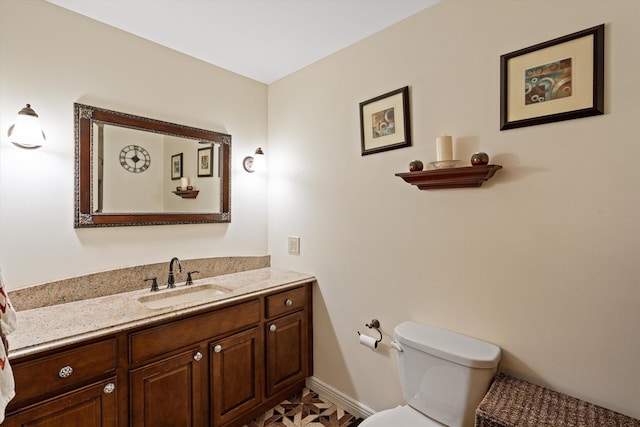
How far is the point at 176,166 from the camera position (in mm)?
2072

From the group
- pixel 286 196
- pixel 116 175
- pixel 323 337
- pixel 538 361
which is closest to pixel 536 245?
pixel 538 361

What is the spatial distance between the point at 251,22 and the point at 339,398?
238 centimetres

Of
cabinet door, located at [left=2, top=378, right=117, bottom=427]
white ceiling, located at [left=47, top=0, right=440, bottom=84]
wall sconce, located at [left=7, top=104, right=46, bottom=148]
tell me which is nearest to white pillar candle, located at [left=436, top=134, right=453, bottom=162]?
white ceiling, located at [left=47, top=0, right=440, bottom=84]

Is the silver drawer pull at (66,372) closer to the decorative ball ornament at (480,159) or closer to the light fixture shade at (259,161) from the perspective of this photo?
the light fixture shade at (259,161)

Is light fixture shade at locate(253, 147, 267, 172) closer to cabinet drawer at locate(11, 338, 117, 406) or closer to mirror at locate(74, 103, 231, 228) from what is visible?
mirror at locate(74, 103, 231, 228)

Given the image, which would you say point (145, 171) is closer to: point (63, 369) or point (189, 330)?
point (189, 330)

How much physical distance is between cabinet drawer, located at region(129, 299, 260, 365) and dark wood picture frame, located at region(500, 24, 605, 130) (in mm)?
1638

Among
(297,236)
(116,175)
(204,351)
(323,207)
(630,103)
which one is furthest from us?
(297,236)

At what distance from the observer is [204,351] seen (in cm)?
165

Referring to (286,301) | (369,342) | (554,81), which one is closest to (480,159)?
(554,81)

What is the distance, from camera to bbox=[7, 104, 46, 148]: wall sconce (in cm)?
143

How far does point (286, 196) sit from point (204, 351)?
1.21 meters

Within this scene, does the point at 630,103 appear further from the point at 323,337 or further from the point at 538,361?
the point at 323,337

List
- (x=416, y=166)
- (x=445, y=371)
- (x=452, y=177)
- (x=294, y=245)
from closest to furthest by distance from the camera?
(x=445, y=371), (x=452, y=177), (x=416, y=166), (x=294, y=245)
